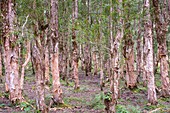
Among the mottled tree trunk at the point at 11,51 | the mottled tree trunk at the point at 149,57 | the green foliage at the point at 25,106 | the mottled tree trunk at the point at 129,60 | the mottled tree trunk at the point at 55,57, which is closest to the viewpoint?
the green foliage at the point at 25,106

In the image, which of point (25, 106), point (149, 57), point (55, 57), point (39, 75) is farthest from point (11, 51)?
point (149, 57)

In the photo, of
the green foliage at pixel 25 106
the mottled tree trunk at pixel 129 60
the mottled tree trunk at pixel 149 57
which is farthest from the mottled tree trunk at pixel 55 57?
the mottled tree trunk at pixel 129 60

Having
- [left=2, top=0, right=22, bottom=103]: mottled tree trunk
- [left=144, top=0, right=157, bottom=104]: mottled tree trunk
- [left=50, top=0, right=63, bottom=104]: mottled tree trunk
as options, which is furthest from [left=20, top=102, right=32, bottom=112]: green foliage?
[left=144, top=0, right=157, bottom=104]: mottled tree trunk

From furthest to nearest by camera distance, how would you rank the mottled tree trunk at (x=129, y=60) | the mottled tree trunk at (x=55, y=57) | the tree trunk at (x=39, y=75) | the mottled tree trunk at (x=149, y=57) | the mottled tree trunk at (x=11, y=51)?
the mottled tree trunk at (x=129, y=60) < the mottled tree trunk at (x=149, y=57) < the mottled tree trunk at (x=11, y=51) < the mottled tree trunk at (x=55, y=57) < the tree trunk at (x=39, y=75)

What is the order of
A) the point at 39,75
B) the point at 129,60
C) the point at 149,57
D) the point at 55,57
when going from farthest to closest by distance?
the point at 129,60 < the point at 149,57 < the point at 55,57 < the point at 39,75

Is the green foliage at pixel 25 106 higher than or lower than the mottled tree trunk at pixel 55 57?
lower

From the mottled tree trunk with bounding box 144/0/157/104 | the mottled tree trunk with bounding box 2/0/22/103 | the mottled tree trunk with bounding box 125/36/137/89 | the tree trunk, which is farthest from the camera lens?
the mottled tree trunk with bounding box 125/36/137/89

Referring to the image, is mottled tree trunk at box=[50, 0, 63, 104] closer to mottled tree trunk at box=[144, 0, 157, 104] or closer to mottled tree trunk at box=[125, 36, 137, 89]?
mottled tree trunk at box=[144, 0, 157, 104]

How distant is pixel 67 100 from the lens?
13.6m

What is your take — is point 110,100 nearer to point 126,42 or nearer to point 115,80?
point 115,80

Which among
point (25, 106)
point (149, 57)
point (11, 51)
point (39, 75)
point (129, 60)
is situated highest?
point (11, 51)

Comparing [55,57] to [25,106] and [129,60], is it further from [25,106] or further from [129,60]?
[129,60]

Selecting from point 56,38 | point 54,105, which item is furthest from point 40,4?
point 54,105

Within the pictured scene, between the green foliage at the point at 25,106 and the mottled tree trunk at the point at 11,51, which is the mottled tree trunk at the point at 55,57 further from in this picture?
A: the mottled tree trunk at the point at 11,51
